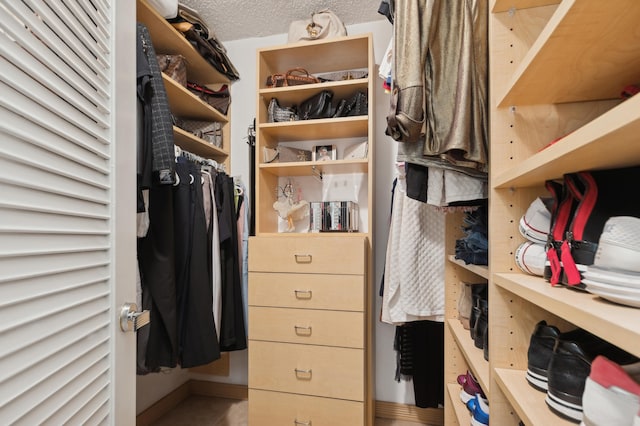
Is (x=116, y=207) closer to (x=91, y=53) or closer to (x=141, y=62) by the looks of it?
(x=91, y=53)

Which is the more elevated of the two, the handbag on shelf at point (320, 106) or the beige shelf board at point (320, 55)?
the beige shelf board at point (320, 55)

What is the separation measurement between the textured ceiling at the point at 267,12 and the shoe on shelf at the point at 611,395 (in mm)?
1889

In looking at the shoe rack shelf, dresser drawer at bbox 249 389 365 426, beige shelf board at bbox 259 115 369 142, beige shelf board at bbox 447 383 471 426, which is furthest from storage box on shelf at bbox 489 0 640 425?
beige shelf board at bbox 259 115 369 142

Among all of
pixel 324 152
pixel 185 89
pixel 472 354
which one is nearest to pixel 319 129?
pixel 324 152

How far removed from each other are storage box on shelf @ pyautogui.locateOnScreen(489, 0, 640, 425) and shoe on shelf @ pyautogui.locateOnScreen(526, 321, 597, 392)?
1.0 inches

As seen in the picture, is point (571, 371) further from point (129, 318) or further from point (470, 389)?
point (129, 318)

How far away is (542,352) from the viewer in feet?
2.05

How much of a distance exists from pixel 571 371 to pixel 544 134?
1.63 feet

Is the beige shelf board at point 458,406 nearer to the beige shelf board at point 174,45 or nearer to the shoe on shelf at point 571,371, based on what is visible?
the shoe on shelf at point 571,371

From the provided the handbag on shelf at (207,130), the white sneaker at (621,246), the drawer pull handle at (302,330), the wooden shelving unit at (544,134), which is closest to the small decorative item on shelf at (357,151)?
the handbag on shelf at (207,130)

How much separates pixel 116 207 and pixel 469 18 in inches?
38.1

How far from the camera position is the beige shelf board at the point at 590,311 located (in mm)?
324

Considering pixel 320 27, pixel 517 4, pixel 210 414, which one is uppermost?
pixel 320 27

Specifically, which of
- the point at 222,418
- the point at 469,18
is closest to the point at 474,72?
the point at 469,18
